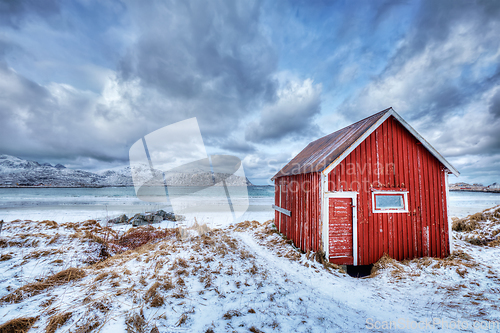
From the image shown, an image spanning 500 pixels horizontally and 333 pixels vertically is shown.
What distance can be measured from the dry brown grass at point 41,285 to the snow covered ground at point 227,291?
21 millimetres

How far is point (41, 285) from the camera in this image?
4.62m

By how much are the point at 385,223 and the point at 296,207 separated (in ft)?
11.5

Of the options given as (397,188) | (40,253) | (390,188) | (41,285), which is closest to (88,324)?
(41,285)

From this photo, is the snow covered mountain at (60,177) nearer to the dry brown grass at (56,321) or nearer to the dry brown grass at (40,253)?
the dry brown grass at (40,253)

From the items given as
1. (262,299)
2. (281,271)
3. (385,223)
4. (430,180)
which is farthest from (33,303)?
(430,180)

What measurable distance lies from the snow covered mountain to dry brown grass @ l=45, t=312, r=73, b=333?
5659 centimetres

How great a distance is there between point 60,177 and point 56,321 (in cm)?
14882

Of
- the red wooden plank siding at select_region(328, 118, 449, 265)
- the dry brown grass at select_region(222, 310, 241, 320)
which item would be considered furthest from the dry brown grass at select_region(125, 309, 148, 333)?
the red wooden plank siding at select_region(328, 118, 449, 265)

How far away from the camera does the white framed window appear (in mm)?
7602

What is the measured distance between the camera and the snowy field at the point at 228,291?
3617 mm

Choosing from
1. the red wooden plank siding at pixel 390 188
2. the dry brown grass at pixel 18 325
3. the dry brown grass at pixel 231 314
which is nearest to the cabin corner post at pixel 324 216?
the red wooden plank siding at pixel 390 188

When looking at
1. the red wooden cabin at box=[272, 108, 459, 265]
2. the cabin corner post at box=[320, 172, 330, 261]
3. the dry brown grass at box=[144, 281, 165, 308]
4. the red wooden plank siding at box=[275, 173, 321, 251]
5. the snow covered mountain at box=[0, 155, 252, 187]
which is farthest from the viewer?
the snow covered mountain at box=[0, 155, 252, 187]

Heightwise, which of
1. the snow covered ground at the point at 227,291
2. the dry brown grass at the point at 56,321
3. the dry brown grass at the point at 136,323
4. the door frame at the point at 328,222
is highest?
the door frame at the point at 328,222

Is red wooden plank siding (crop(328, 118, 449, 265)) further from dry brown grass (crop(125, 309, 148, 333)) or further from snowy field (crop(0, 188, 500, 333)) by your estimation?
dry brown grass (crop(125, 309, 148, 333))
